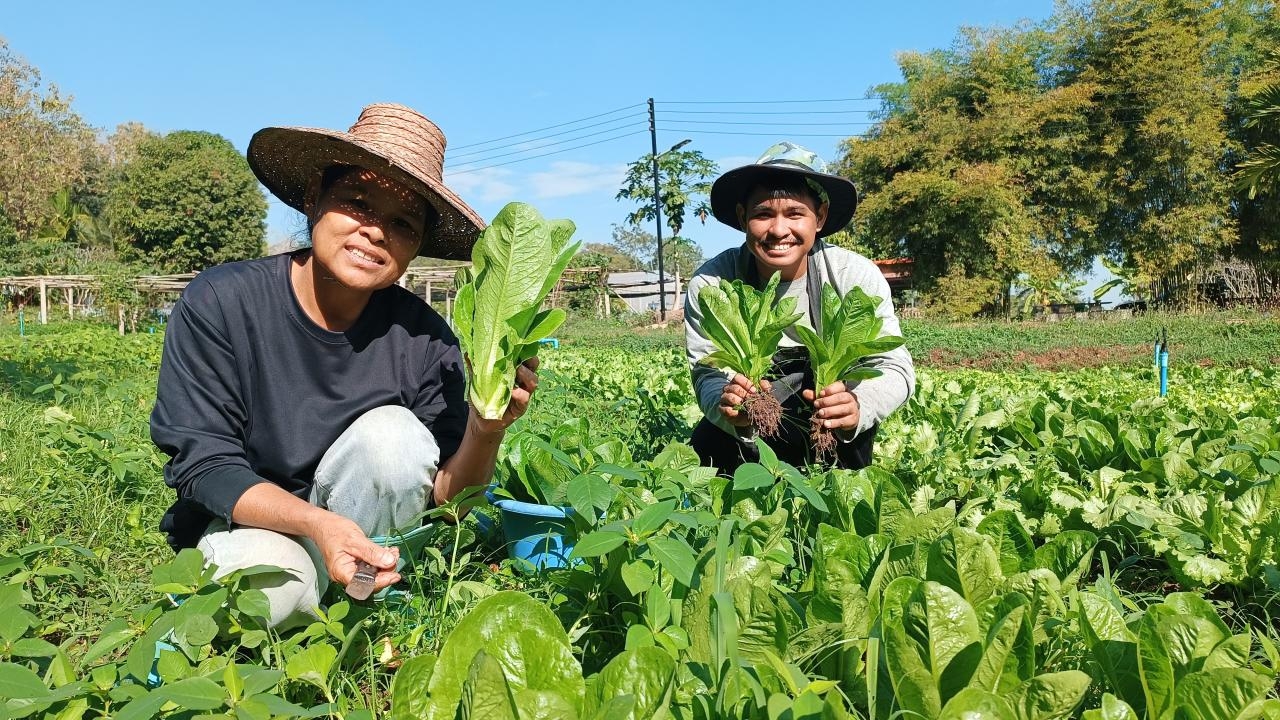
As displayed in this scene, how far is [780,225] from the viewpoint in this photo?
9.95 feet

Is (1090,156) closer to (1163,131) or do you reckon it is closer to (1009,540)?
(1163,131)

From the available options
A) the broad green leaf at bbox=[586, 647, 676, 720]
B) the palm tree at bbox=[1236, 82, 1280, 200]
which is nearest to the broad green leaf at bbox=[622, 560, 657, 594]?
the broad green leaf at bbox=[586, 647, 676, 720]

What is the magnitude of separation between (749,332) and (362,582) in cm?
161

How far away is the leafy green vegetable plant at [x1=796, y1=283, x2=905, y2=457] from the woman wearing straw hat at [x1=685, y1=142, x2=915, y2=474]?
0.26 feet

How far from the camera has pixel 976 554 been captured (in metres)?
1.52

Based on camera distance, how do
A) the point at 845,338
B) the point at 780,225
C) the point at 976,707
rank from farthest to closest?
1. the point at 780,225
2. the point at 845,338
3. the point at 976,707

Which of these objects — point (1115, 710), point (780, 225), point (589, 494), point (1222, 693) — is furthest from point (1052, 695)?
point (780, 225)

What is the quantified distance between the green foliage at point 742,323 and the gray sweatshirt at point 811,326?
0.49 ft

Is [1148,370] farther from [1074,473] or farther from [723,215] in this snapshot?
[723,215]

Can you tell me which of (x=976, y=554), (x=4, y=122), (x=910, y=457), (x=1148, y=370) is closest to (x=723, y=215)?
(x=910, y=457)

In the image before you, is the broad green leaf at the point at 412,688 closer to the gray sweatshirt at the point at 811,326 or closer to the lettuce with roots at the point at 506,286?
the lettuce with roots at the point at 506,286

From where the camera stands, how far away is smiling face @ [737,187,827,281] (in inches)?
119

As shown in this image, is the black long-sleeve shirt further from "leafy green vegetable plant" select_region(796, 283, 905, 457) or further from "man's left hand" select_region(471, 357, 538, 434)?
"leafy green vegetable plant" select_region(796, 283, 905, 457)

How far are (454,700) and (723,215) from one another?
2.59 metres
